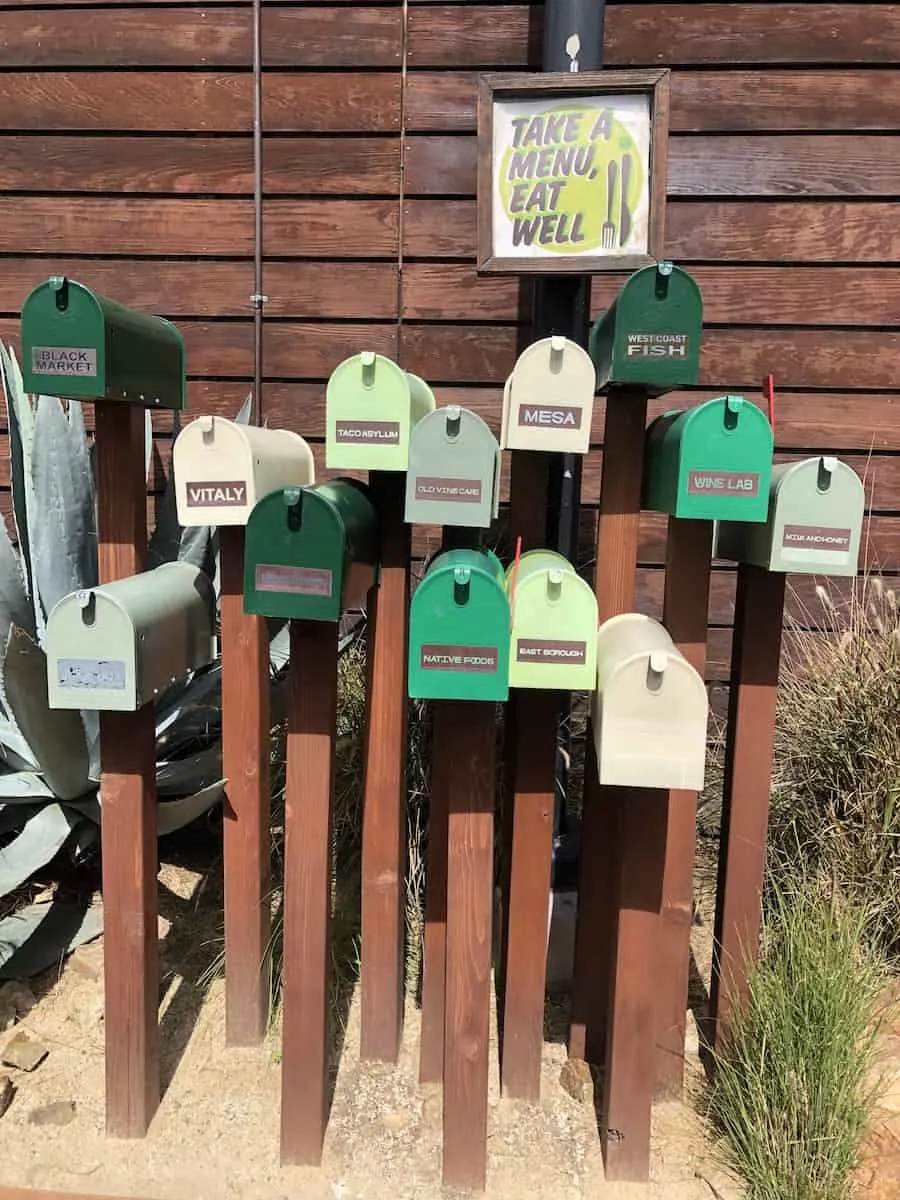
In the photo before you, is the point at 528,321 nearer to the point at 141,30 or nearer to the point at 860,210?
the point at 860,210

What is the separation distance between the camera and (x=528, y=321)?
2.70 metres

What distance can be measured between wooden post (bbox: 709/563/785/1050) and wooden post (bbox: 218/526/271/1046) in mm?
921

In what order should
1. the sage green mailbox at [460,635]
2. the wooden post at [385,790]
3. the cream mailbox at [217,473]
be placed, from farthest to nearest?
the wooden post at [385,790], the cream mailbox at [217,473], the sage green mailbox at [460,635]

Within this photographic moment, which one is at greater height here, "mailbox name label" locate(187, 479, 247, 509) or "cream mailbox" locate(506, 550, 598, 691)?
"mailbox name label" locate(187, 479, 247, 509)

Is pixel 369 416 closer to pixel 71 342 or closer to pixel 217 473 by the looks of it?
pixel 217 473

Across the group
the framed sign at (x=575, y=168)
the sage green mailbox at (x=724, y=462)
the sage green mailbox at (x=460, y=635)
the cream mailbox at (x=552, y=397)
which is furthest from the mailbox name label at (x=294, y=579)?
the framed sign at (x=575, y=168)

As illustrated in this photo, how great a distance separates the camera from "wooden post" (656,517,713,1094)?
1.53m

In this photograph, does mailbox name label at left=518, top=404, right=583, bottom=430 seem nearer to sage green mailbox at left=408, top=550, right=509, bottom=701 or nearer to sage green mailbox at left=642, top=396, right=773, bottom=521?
sage green mailbox at left=642, top=396, right=773, bottom=521

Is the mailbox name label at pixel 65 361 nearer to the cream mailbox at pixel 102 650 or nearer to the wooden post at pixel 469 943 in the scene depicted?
the cream mailbox at pixel 102 650

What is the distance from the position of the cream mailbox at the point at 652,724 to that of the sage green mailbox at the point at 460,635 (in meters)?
0.17

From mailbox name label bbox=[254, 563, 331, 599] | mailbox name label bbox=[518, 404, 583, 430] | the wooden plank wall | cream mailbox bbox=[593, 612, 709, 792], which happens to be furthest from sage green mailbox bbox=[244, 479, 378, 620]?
the wooden plank wall

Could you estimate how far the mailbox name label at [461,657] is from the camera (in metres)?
1.25

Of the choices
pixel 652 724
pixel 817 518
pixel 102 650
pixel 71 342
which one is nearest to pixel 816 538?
pixel 817 518

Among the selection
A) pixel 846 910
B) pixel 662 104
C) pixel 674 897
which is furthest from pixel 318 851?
pixel 662 104
